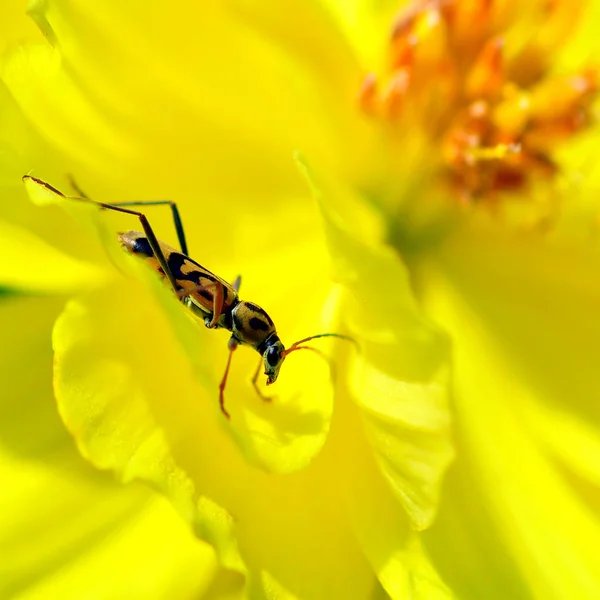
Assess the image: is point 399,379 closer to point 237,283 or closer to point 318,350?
point 318,350

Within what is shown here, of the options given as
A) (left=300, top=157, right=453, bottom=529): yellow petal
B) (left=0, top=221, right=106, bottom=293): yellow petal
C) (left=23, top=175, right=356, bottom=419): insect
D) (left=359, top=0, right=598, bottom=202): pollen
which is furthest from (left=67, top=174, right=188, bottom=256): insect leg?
(left=359, top=0, right=598, bottom=202): pollen

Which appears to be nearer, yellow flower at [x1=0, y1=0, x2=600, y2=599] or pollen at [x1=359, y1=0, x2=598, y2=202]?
yellow flower at [x1=0, y1=0, x2=600, y2=599]

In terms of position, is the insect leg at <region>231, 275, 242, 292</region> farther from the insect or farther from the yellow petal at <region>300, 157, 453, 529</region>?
the yellow petal at <region>300, 157, 453, 529</region>

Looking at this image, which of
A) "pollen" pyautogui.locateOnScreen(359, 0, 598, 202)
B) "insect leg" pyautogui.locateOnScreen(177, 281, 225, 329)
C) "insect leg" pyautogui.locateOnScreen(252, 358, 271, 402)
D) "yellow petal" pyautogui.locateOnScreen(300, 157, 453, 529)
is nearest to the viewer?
"yellow petal" pyautogui.locateOnScreen(300, 157, 453, 529)

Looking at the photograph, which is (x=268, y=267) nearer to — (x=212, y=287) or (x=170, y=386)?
(x=212, y=287)

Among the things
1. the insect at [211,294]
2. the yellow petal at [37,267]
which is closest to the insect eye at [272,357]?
the insect at [211,294]

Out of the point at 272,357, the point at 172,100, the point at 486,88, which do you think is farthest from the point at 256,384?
the point at 486,88

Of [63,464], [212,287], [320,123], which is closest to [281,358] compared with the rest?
[212,287]

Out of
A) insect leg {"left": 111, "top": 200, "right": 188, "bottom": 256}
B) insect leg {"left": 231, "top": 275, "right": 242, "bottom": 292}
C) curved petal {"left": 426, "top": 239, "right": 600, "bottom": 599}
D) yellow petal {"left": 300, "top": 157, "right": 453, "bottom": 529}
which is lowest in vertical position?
curved petal {"left": 426, "top": 239, "right": 600, "bottom": 599}
